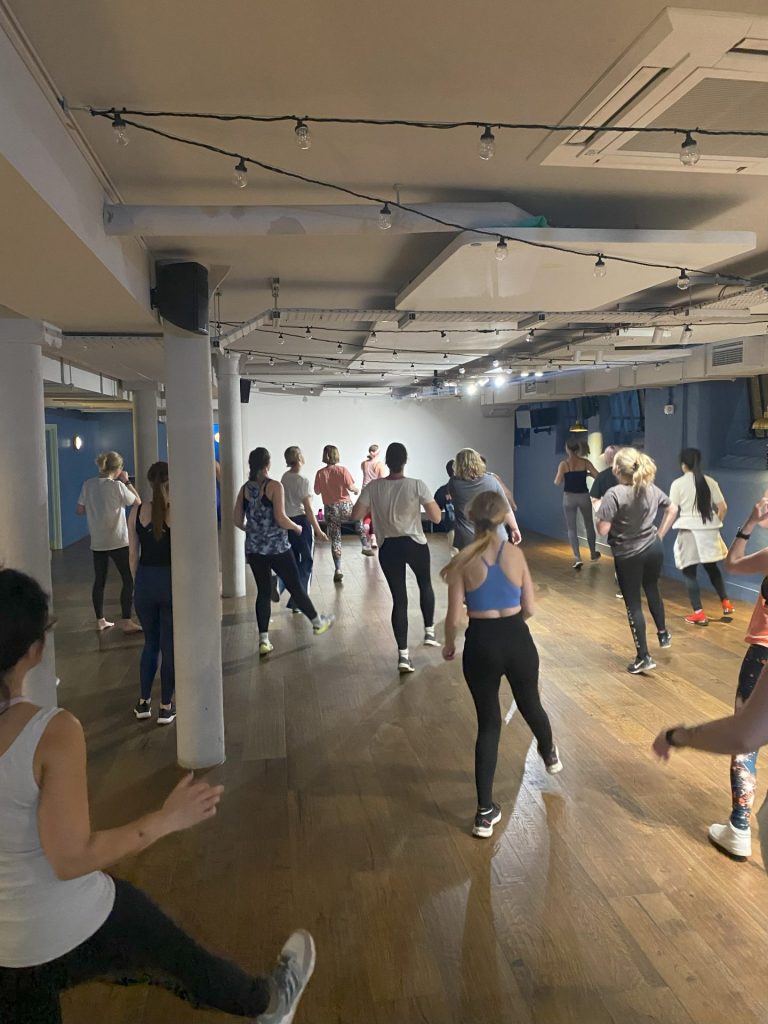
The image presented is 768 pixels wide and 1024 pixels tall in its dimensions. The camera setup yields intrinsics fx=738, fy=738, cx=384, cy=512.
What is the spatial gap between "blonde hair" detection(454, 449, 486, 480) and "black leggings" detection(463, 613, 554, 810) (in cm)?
215

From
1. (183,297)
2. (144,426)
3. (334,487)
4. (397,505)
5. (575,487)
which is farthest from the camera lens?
(144,426)

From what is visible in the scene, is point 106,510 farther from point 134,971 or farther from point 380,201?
point 134,971

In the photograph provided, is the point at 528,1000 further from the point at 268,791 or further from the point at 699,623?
the point at 699,623

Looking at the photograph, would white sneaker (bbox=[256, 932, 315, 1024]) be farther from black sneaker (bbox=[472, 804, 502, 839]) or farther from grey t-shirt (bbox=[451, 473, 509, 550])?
grey t-shirt (bbox=[451, 473, 509, 550])

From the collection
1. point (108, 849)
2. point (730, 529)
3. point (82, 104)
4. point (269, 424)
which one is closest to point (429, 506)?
point (82, 104)

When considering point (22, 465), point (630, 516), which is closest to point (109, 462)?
point (22, 465)

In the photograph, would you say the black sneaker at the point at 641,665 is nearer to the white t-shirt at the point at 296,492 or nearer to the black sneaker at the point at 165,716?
the black sneaker at the point at 165,716

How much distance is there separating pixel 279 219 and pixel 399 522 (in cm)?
271

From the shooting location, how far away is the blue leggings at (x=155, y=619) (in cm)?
425

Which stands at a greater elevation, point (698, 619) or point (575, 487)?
point (575, 487)

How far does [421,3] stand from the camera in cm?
164

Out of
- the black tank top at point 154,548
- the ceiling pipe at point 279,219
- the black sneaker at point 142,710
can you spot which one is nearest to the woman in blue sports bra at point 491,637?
the ceiling pipe at point 279,219

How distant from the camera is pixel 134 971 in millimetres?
1657

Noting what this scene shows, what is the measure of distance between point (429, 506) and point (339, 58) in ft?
11.3
